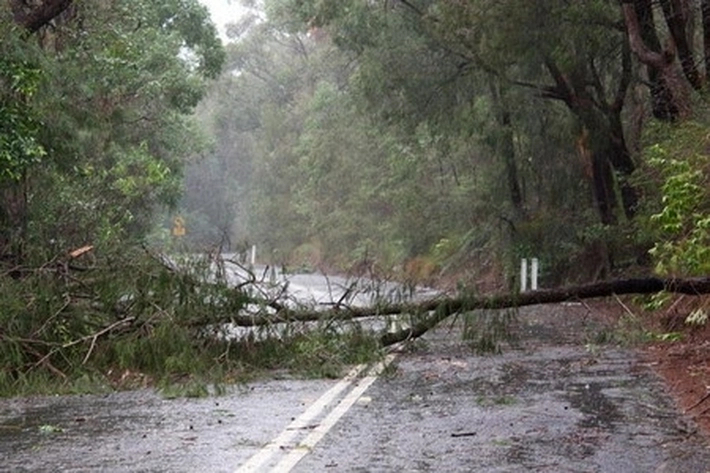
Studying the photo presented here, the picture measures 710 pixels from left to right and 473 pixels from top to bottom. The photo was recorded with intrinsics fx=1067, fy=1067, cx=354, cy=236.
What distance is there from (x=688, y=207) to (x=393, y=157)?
33.7 m

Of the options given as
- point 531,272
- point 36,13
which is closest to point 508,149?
point 531,272

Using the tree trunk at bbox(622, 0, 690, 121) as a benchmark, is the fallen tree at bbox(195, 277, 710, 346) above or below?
below

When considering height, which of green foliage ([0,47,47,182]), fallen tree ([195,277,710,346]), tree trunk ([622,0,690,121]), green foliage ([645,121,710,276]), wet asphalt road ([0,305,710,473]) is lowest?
wet asphalt road ([0,305,710,473])

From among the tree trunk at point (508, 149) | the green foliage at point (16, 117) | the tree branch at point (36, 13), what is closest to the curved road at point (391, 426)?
the green foliage at point (16, 117)

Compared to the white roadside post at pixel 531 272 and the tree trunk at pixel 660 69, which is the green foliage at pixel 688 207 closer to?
the tree trunk at pixel 660 69

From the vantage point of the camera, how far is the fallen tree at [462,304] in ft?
40.3

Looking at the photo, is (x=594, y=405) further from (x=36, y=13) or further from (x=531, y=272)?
(x=531, y=272)

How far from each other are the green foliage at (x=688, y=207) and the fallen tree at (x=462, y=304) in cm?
87

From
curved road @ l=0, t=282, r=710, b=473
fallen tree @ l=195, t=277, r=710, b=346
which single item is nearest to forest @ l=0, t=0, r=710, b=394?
fallen tree @ l=195, t=277, r=710, b=346

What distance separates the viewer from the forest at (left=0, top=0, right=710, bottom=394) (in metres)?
12.5

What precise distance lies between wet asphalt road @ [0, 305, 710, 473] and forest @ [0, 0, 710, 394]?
115 cm

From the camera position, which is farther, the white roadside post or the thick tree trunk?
the white roadside post

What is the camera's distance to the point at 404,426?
9055 mm

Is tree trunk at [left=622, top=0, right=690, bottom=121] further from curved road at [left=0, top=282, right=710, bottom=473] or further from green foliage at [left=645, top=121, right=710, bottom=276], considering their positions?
curved road at [left=0, top=282, right=710, bottom=473]
